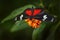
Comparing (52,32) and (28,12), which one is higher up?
(28,12)

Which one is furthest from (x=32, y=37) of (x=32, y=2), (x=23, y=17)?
(x=32, y=2)

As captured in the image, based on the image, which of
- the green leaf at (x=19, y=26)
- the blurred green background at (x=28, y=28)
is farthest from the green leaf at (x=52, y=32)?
the green leaf at (x=19, y=26)

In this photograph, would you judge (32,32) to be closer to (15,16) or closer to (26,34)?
(26,34)

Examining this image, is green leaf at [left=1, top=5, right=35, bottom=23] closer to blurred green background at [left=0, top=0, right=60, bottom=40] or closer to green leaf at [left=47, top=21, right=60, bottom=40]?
blurred green background at [left=0, top=0, right=60, bottom=40]

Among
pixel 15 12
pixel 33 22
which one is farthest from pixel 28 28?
pixel 15 12

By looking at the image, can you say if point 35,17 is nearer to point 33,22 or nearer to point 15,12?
point 33,22

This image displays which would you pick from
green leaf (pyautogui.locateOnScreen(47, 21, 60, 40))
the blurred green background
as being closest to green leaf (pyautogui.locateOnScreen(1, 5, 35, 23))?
the blurred green background

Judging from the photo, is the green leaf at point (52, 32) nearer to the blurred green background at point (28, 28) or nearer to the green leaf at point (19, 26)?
the blurred green background at point (28, 28)
